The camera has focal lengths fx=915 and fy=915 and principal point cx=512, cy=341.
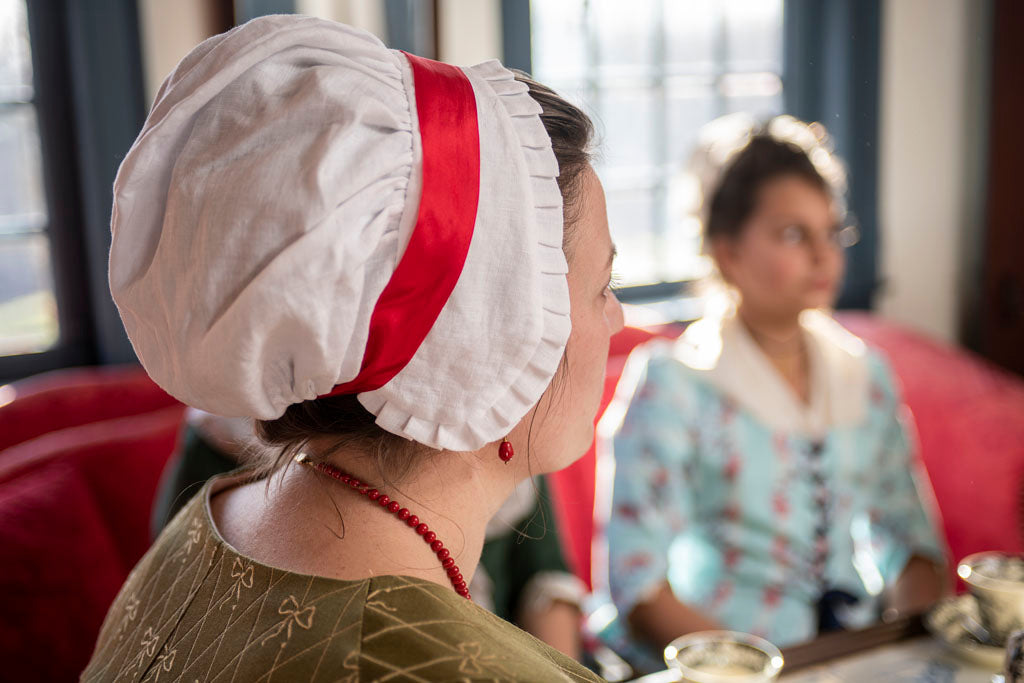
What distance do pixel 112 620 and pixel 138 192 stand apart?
428mm

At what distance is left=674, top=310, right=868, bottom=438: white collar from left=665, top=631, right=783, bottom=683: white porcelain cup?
652mm

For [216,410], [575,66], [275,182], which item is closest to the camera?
[275,182]

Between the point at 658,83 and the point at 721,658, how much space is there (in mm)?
2005

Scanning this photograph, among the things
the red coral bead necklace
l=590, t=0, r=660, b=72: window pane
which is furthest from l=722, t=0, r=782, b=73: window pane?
the red coral bead necklace

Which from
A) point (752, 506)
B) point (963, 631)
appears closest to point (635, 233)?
point (752, 506)

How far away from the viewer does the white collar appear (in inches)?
63.1

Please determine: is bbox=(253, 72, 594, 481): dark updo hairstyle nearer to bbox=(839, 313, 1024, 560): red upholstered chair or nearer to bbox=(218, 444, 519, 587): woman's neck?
bbox=(218, 444, 519, 587): woman's neck

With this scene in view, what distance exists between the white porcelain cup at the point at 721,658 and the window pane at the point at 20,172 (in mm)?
1744

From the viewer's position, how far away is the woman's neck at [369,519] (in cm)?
67

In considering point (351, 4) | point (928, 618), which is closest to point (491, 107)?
point (928, 618)

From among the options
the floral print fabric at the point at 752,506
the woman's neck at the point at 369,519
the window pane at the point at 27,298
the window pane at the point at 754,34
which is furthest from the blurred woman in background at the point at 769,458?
the window pane at the point at 27,298

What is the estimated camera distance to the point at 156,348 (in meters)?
0.67

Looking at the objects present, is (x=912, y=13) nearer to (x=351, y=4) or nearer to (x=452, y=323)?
(x=351, y=4)

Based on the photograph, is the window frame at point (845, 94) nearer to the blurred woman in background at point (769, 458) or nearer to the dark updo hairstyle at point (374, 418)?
the blurred woman in background at point (769, 458)
